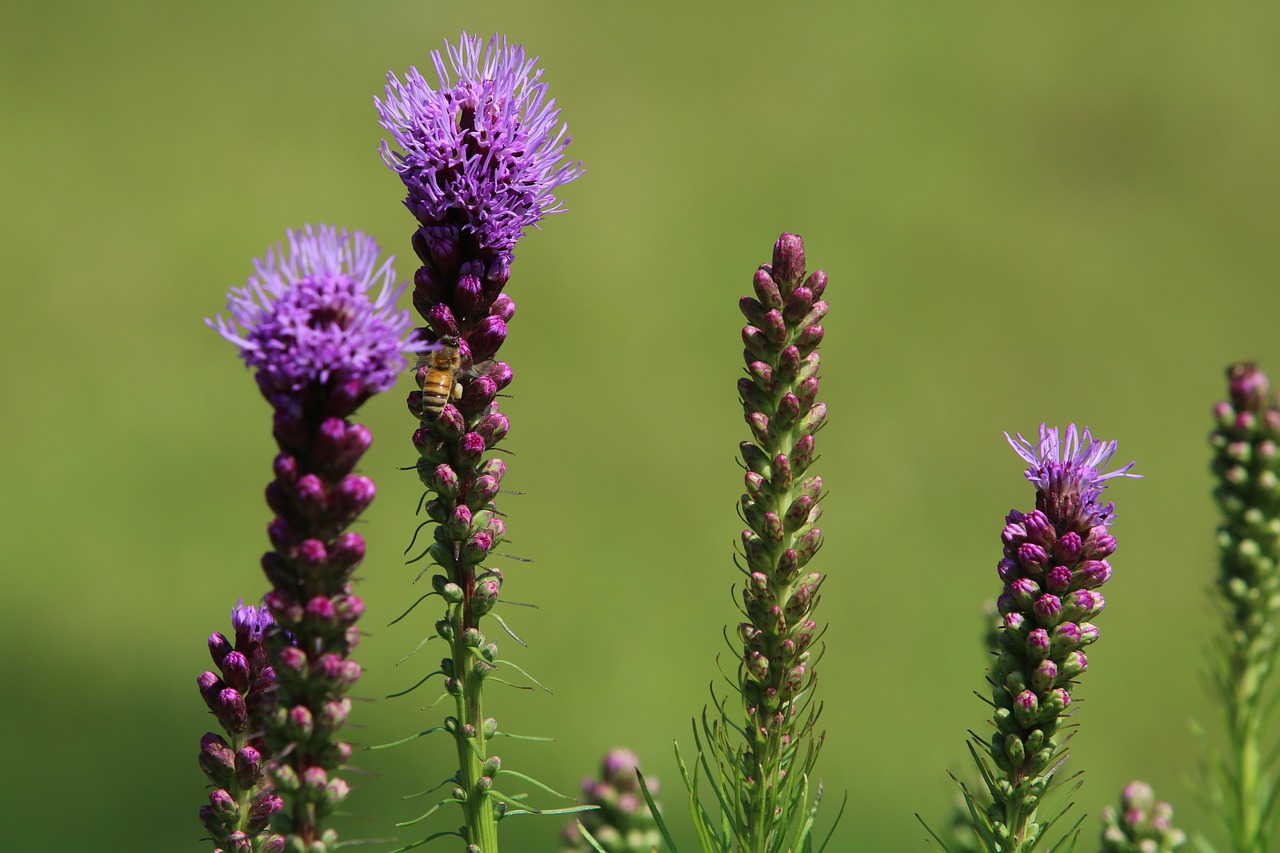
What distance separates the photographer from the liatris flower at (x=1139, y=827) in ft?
8.39

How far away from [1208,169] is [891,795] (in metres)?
8.59

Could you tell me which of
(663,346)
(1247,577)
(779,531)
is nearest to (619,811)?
(779,531)

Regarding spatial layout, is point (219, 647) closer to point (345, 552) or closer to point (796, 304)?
point (345, 552)

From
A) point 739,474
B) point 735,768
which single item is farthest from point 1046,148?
point 735,768

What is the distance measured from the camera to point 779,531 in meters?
2.44

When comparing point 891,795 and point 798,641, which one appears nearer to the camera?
point 798,641

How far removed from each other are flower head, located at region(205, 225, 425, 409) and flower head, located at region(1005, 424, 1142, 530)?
1165 mm

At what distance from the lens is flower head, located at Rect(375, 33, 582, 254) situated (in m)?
2.49

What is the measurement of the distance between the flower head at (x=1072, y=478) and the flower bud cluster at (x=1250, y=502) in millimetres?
812

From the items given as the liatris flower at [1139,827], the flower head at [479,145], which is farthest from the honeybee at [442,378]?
the liatris flower at [1139,827]

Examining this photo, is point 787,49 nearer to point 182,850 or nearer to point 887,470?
point 887,470

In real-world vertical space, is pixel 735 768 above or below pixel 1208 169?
below

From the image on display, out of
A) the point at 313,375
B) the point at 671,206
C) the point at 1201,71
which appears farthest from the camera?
the point at 1201,71

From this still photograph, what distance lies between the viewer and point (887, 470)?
1202 centimetres
